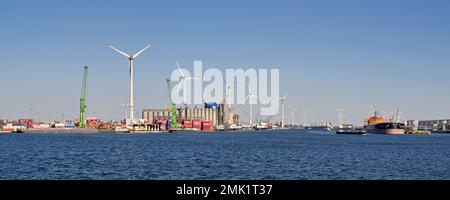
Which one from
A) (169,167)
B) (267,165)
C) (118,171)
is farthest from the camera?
(267,165)
